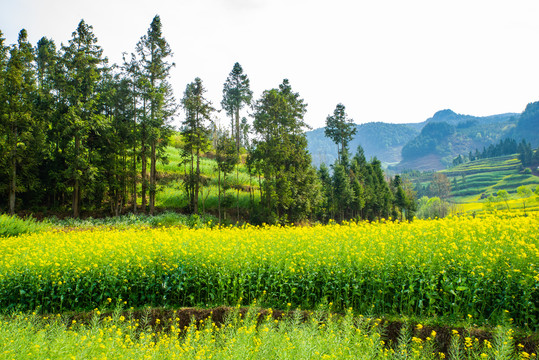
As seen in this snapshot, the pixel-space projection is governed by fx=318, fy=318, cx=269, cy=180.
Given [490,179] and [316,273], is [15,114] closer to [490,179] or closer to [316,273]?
[316,273]

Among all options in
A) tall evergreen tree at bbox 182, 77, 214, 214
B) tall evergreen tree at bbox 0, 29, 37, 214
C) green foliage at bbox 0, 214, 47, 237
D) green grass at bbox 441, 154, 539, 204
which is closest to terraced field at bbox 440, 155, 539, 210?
green grass at bbox 441, 154, 539, 204

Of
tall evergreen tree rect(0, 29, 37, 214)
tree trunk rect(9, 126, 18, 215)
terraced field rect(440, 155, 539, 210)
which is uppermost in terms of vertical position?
tall evergreen tree rect(0, 29, 37, 214)

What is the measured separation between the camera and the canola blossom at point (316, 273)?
6262 millimetres

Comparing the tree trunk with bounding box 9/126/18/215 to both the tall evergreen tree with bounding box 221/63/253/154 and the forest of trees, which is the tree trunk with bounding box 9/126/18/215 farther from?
the tall evergreen tree with bounding box 221/63/253/154

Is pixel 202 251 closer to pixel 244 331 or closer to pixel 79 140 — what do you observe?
pixel 244 331

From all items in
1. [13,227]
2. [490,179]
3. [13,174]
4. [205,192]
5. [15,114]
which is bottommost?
[490,179]

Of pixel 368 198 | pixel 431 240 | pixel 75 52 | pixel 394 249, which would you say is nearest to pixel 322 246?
pixel 394 249

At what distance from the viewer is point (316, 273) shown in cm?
736

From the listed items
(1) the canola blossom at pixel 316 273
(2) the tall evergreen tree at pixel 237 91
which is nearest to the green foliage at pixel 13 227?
(1) the canola blossom at pixel 316 273

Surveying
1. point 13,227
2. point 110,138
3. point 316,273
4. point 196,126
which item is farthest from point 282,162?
point 316,273

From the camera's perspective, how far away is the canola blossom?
6.26 m

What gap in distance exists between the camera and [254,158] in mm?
28422

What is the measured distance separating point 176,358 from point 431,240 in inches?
256

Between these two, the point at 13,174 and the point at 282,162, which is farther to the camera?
the point at 282,162
